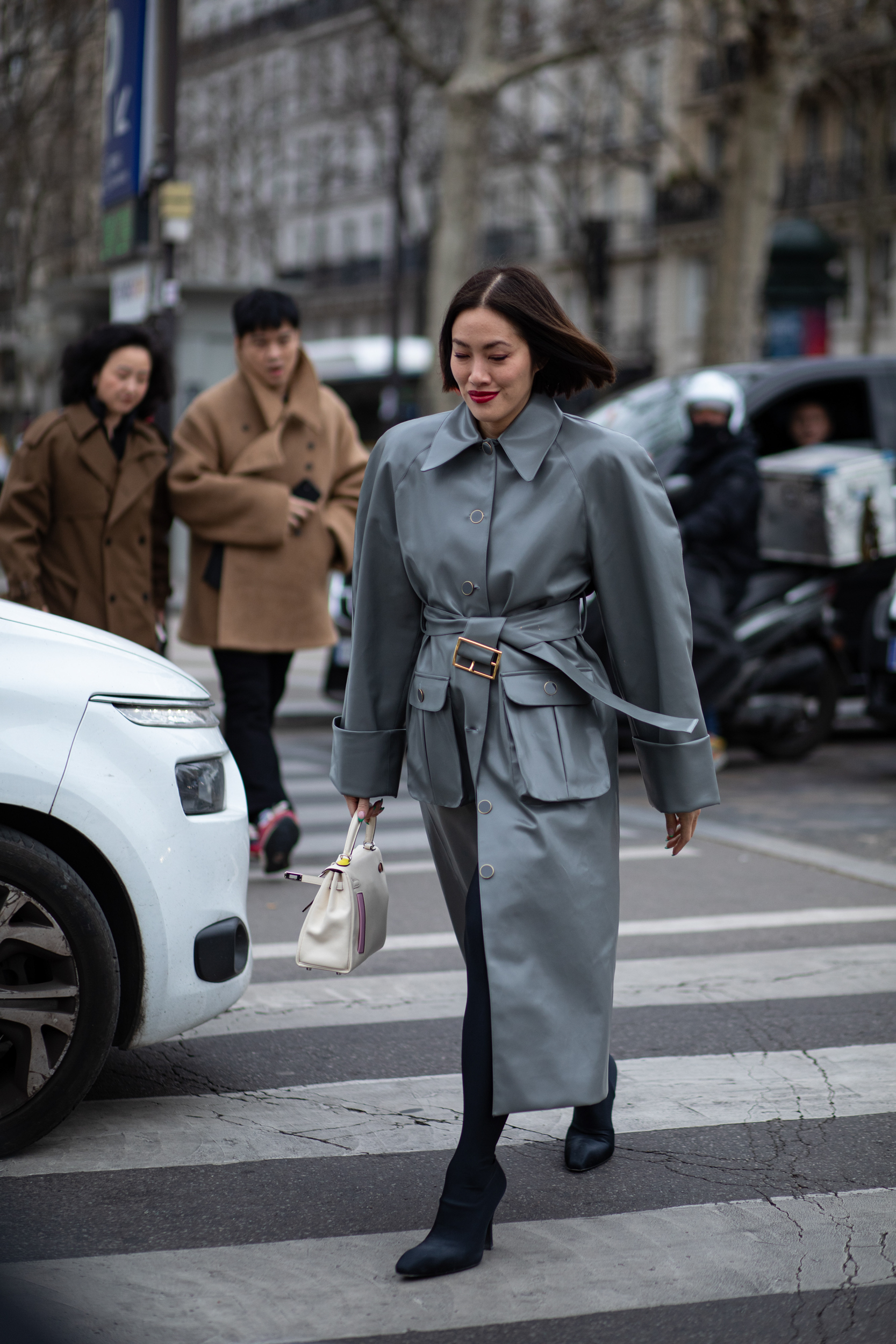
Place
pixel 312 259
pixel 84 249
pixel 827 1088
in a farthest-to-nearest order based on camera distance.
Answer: pixel 312 259, pixel 84 249, pixel 827 1088

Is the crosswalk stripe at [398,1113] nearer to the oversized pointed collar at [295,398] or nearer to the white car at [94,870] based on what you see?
the white car at [94,870]

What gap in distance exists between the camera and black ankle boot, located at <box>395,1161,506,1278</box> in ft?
10.3

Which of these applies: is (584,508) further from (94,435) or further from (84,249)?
(84,249)

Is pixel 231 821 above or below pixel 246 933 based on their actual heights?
above

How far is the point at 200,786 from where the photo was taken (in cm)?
388

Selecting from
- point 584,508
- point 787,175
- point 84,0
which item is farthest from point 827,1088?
point 787,175

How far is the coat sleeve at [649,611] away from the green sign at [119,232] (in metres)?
11.3

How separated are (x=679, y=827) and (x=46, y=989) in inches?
52.3

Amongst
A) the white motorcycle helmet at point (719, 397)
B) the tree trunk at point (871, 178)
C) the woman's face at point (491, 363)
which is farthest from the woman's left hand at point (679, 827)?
the tree trunk at point (871, 178)

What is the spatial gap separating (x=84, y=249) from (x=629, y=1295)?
141 feet

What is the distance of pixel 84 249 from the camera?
43562 millimetres

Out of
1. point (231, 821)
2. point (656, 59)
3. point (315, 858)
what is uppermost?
point (656, 59)

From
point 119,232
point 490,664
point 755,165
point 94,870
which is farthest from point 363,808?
point 755,165

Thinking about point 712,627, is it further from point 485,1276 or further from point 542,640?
point 485,1276
